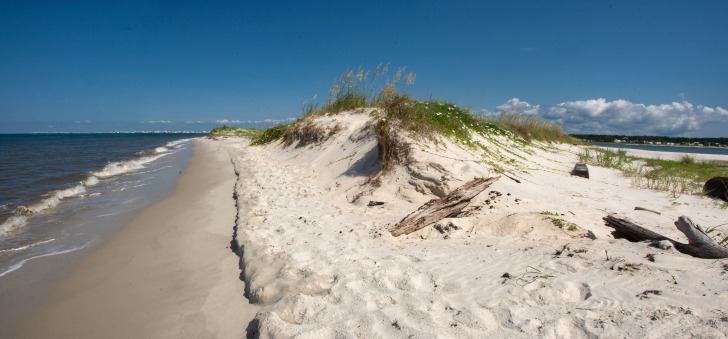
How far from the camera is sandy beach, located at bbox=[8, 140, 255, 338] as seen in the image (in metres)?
2.46

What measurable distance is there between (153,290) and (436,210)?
287 centimetres

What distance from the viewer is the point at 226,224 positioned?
4852 millimetres

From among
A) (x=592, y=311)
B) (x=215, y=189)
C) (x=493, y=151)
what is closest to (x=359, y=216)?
(x=592, y=311)

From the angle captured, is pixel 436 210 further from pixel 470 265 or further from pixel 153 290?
pixel 153 290

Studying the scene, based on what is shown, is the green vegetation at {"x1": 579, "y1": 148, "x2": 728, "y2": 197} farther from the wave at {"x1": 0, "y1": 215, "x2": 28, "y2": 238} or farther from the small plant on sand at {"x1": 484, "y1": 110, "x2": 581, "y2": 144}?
the wave at {"x1": 0, "y1": 215, "x2": 28, "y2": 238}

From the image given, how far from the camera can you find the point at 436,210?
13.6 feet

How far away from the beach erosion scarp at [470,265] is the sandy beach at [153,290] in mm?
237

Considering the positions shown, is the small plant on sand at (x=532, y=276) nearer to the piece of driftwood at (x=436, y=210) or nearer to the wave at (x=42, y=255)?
the piece of driftwood at (x=436, y=210)

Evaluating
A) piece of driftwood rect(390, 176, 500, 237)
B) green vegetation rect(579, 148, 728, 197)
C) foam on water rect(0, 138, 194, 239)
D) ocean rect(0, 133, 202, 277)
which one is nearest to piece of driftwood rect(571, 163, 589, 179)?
green vegetation rect(579, 148, 728, 197)

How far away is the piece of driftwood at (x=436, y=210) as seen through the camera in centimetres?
403

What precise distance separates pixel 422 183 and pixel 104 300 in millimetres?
4021

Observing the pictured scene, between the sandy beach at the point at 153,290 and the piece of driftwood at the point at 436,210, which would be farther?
the piece of driftwood at the point at 436,210

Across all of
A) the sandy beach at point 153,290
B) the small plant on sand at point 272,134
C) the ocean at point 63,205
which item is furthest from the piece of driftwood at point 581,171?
the small plant on sand at point 272,134

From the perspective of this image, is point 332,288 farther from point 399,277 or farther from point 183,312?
point 183,312
